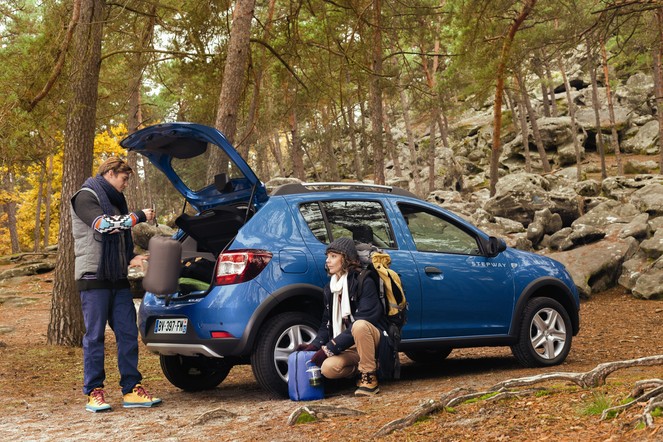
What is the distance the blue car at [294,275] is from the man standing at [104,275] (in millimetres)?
320

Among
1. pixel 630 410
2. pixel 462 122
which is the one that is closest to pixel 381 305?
pixel 630 410

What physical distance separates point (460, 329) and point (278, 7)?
69.8 feet

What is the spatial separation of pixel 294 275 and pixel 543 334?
10.4 feet

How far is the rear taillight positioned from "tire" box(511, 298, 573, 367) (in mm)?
3157

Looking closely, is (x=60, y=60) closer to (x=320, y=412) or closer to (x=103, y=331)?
(x=103, y=331)

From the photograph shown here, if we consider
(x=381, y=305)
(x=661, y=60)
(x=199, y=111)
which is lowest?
(x=381, y=305)

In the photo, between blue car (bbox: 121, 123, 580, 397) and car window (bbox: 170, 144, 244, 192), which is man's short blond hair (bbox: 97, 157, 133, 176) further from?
car window (bbox: 170, 144, 244, 192)

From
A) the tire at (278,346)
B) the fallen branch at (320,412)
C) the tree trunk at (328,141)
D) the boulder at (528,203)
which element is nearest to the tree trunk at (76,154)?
the tire at (278,346)

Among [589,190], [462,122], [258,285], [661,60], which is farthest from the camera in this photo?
[462,122]

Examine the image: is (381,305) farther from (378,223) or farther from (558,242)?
(558,242)

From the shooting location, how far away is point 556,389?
493 centimetres

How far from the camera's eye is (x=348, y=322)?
646 cm

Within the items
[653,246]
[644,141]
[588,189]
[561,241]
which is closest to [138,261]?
[653,246]

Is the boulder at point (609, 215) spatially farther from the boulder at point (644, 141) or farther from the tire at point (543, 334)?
the boulder at point (644, 141)
